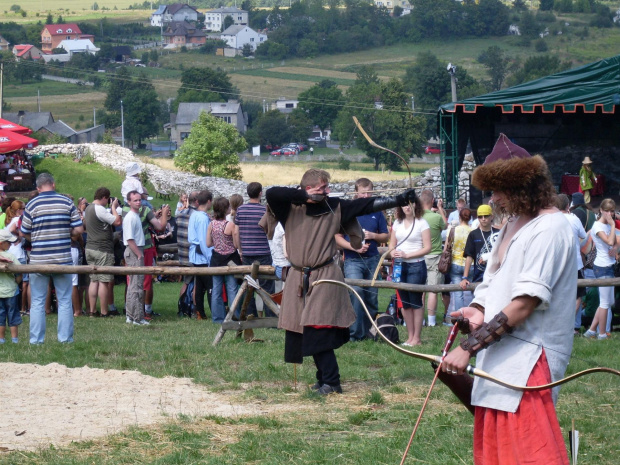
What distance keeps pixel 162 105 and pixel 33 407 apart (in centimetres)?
11250

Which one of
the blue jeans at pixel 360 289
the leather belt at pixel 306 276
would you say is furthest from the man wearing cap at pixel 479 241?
the leather belt at pixel 306 276

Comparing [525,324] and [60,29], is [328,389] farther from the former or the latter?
[60,29]

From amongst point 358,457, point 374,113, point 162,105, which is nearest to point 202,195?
point 358,457

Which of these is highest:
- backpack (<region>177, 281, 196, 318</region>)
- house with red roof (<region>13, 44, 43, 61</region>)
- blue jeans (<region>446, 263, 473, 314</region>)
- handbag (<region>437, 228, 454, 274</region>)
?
house with red roof (<region>13, 44, 43, 61</region>)

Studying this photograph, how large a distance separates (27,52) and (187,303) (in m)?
148

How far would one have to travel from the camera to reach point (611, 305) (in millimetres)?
10383

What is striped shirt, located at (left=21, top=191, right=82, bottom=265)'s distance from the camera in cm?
944

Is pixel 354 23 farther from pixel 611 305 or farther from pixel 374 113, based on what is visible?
pixel 611 305

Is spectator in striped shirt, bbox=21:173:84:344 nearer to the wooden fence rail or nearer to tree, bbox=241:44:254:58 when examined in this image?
the wooden fence rail

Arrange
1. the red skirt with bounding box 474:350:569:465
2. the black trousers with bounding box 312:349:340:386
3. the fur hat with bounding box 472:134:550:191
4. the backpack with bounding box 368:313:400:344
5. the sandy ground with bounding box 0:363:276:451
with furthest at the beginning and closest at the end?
the backpack with bounding box 368:313:400:344 < the black trousers with bounding box 312:349:340:386 < the sandy ground with bounding box 0:363:276:451 < the fur hat with bounding box 472:134:550:191 < the red skirt with bounding box 474:350:569:465

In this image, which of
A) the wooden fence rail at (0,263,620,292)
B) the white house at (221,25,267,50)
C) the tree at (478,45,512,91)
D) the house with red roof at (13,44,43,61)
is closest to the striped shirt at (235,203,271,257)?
the wooden fence rail at (0,263,620,292)

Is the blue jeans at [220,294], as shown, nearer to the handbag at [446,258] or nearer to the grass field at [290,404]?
the grass field at [290,404]

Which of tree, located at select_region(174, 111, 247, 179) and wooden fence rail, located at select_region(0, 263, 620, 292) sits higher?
wooden fence rail, located at select_region(0, 263, 620, 292)

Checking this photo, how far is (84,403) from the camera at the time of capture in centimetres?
691
